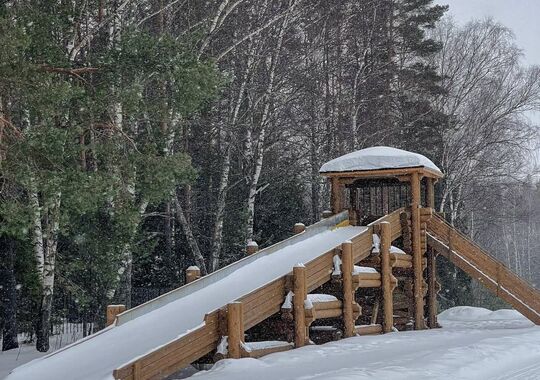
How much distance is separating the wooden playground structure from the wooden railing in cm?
1

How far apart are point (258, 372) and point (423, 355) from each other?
2.58 meters

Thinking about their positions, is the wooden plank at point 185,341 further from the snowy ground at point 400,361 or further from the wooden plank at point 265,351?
the wooden plank at point 265,351

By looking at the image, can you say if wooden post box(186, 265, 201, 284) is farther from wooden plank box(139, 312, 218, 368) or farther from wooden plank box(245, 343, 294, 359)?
wooden plank box(139, 312, 218, 368)

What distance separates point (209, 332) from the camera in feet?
31.6

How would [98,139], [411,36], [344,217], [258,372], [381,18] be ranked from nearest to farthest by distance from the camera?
[258,372] < [98,139] < [344,217] < [381,18] < [411,36]

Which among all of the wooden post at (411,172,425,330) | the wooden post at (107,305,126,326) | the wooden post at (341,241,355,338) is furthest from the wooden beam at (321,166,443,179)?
the wooden post at (107,305,126,326)

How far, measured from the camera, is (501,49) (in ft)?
94.3

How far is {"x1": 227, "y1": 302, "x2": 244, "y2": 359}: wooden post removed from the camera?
9656mm

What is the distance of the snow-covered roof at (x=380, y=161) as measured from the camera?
615 inches

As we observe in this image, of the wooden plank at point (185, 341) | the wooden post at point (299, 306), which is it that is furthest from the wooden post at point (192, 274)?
the wooden plank at point (185, 341)

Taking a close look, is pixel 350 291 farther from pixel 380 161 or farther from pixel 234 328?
pixel 380 161

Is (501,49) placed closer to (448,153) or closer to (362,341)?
(448,153)

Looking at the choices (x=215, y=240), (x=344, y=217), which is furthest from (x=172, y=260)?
(x=344, y=217)

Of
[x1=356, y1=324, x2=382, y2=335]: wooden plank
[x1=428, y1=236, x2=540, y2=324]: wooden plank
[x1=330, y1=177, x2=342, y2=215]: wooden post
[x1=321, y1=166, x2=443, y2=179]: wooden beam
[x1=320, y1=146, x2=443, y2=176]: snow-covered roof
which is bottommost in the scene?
[x1=356, y1=324, x2=382, y2=335]: wooden plank
